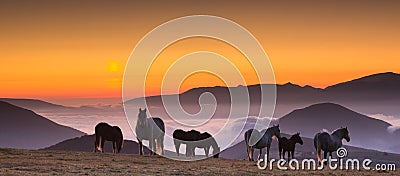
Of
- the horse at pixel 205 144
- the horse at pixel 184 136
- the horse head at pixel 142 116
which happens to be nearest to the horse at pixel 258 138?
the horse at pixel 205 144

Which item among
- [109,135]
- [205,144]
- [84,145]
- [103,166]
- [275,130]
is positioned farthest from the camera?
[84,145]

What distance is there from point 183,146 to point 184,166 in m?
14.7

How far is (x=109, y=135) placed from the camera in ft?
151

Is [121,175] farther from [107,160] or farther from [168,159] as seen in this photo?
[168,159]

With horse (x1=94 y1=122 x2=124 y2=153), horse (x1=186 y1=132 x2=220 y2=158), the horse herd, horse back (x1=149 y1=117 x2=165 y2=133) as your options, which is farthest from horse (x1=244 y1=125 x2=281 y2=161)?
horse (x1=94 y1=122 x2=124 y2=153)

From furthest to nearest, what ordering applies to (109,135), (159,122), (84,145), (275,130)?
(84,145)
(275,130)
(159,122)
(109,135)

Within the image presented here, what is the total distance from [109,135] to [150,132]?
10.4 feet

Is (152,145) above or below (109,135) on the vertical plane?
below

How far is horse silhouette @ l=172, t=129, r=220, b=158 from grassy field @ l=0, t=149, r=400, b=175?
994 cm

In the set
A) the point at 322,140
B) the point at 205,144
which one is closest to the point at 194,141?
the point at 205,144

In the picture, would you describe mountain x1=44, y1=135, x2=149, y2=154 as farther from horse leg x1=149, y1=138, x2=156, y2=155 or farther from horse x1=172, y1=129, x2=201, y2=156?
horse leg x1=149, y1=138, x2=156, y2=155

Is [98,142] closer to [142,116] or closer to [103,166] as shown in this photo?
[142,116]

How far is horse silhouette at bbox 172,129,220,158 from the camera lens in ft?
160

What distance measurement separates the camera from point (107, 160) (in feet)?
116
